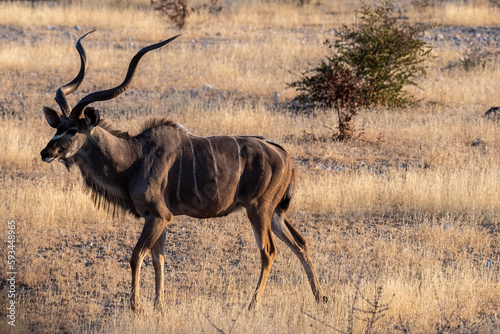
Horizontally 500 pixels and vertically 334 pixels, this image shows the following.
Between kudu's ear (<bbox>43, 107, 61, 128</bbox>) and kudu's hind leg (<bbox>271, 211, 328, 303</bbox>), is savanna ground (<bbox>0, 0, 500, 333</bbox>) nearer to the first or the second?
kudu's hind leg (<bbox>271, 211, 328, 303</bbox>)

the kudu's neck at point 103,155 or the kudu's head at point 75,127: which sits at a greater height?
the kudu's head at point 75,127

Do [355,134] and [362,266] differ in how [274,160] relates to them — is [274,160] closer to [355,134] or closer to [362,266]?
[362,266]

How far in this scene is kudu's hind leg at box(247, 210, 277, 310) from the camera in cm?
581

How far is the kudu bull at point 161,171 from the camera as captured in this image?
557 centimetres

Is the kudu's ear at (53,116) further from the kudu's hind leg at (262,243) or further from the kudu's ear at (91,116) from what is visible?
the kudu's hind leg at (262,243)

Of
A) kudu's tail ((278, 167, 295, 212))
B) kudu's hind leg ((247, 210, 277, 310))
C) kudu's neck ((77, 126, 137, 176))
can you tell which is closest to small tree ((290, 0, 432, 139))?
kudu's tail ((278, 167, 295, 212))

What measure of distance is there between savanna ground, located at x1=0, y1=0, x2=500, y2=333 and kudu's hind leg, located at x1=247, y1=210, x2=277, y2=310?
0.50 ft

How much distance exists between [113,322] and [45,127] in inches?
258

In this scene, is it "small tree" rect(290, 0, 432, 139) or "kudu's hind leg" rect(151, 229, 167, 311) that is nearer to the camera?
"kudu's hind leg" rect(151, 229, 167, 311)

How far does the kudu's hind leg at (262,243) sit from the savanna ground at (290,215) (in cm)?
15

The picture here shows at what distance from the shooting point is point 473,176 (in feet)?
29.5

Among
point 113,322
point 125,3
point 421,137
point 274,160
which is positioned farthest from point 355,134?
point 125,3

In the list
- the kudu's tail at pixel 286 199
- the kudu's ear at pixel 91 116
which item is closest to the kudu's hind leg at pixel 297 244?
the kudu's tail at pixel 286 199

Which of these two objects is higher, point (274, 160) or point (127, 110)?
point (274, 160)
